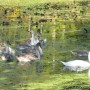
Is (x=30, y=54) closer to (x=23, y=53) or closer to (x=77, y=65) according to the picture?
(x=23, y=53)

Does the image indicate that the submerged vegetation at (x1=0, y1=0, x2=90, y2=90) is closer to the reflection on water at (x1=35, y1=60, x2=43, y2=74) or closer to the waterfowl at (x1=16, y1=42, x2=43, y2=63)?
the reflection on water at (x1=35, y1=60, x2=43, y2=74)

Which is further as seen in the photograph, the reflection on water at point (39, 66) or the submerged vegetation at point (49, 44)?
the reflection on water at point (39, 66)

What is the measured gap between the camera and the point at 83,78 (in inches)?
460

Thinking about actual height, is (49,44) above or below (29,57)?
below

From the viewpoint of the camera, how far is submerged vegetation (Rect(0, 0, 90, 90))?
11336mm

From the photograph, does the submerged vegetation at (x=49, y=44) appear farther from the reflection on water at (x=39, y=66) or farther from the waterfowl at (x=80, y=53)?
the waterfowl at (x=80, y=53)

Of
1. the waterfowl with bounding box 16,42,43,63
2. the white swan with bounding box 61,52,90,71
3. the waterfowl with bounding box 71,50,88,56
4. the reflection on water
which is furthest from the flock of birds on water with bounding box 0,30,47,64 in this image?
the white swan with bounding box 61,52,90,71

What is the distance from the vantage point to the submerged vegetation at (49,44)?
11336mm

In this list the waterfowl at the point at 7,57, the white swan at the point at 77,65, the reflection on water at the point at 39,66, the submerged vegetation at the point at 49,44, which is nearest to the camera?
the submerged vegetation at the point at 49,44

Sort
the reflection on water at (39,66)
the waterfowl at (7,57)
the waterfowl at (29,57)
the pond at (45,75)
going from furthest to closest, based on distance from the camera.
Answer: the waterfowl at (7,57) → the waterfowl at (29,57) → the reflection on water at (39,66) → the pond at (45,75)

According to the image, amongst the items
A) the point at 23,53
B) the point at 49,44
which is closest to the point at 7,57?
the point at 23,53

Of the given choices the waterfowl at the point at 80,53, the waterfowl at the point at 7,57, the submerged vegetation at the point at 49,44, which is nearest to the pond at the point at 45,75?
the submerged vegetation at the point at 49,44

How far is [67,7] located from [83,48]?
17.4 metres

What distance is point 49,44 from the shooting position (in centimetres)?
1638
